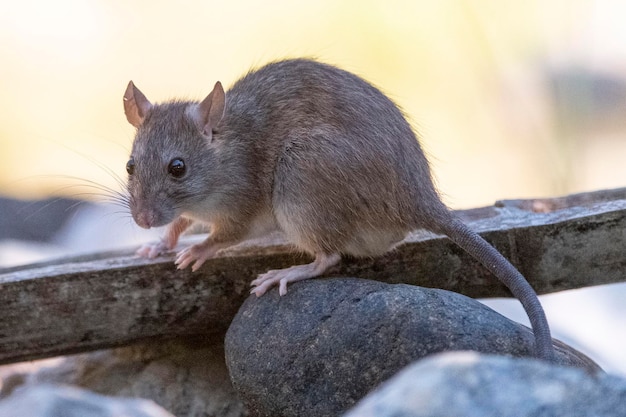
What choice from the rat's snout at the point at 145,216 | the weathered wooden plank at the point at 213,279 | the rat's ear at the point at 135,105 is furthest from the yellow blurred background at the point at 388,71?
the rat's snout at the point at 145,216

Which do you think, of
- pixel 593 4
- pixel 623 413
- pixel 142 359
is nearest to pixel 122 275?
pixel 142 359

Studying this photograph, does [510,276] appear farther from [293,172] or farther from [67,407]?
[67,407]

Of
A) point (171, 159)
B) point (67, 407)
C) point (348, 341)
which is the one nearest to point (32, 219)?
point (171, 159)

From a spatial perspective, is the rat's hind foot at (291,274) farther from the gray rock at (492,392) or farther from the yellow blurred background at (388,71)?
the yellow blurred background at (388,71)

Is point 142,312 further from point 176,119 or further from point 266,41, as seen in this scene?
point 266,41

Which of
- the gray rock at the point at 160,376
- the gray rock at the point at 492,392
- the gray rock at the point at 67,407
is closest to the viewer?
the gray rock at the point at 492,392

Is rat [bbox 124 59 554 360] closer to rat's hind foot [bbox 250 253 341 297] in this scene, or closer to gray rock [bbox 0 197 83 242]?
rat's hind foot [bbox 250 253 341 297]
